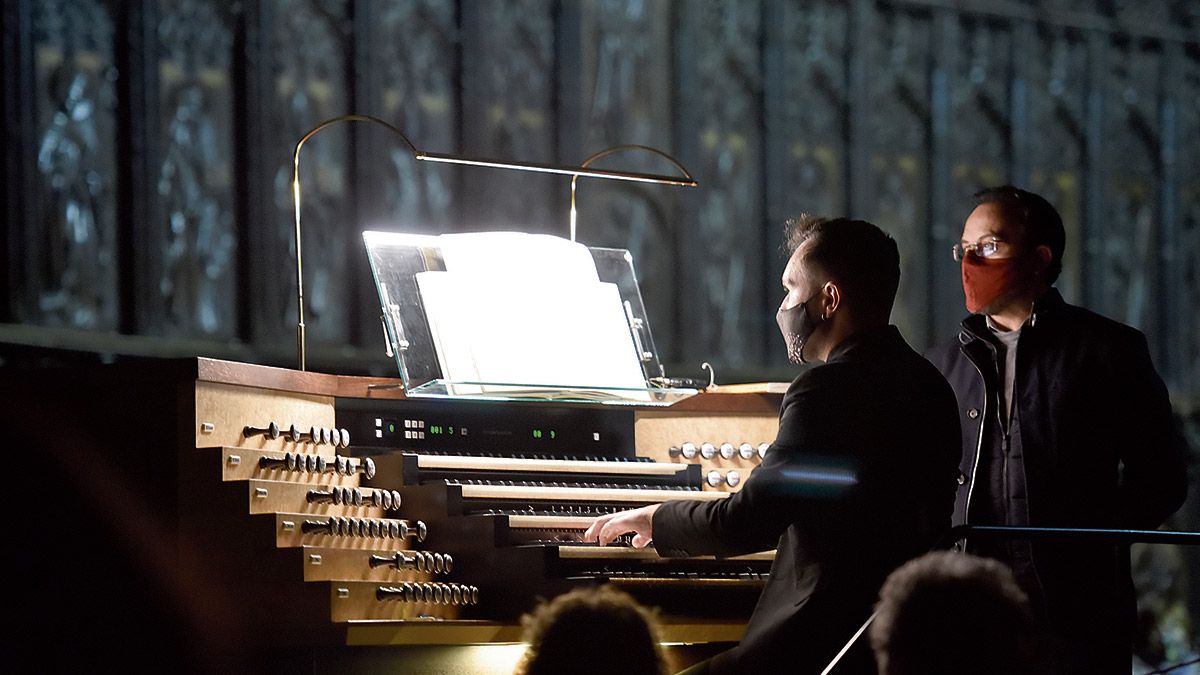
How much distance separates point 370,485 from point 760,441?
3.46 feet

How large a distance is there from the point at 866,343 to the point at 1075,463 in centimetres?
88

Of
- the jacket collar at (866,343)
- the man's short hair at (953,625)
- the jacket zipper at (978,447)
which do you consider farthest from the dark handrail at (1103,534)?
the jacket zipper at (978,447)

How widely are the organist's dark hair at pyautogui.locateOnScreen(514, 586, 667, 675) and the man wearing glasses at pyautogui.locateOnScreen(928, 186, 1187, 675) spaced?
5.41 feet

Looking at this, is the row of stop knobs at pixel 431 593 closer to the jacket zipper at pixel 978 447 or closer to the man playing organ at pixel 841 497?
the man playing organ at pixel 841 497

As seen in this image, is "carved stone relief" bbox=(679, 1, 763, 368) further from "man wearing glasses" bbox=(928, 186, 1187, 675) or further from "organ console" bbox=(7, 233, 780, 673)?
"man wearing glasses" bbox=(928, 186, 1187, 675)

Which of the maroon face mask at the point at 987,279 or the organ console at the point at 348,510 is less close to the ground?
the maroon face mask at the point at 987,279

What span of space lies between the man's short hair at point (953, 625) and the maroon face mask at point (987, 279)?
172 centimetres

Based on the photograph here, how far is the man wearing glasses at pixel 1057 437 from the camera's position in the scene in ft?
12.0

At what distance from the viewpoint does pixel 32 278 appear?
5070mm

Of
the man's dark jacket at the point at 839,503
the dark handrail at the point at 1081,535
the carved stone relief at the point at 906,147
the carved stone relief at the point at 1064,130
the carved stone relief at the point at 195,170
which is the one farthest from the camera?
the carved stone relief at the point at 1064,130

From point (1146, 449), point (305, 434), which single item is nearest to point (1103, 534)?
point (1146, 449)

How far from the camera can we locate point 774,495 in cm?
294

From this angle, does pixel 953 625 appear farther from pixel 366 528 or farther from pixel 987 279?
pixel 987 279

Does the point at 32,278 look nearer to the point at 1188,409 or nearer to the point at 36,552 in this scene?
the point at 36,552
